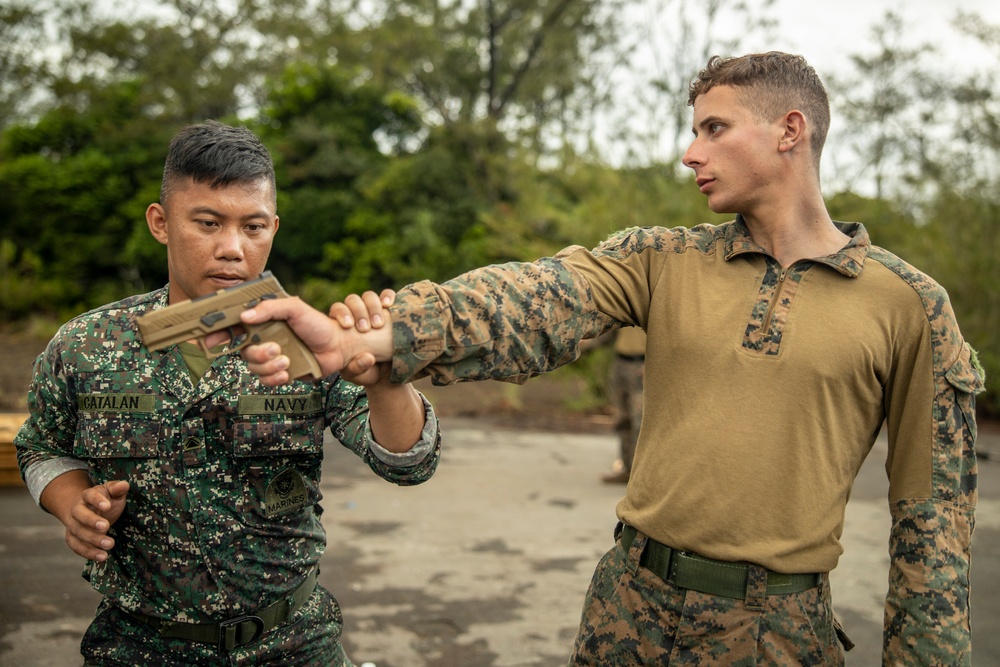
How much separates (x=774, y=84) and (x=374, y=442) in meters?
1.29

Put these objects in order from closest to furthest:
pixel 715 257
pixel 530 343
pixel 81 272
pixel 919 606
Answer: pixel 530 343
pixel 919 606
pixel 715 257
pixel 81 272

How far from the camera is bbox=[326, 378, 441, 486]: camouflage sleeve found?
206 cm

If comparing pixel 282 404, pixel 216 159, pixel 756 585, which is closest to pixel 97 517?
pixel 282 404

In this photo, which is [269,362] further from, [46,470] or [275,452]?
[46,470]

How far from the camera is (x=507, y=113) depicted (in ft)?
65.6

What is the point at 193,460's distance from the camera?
7.52 feet

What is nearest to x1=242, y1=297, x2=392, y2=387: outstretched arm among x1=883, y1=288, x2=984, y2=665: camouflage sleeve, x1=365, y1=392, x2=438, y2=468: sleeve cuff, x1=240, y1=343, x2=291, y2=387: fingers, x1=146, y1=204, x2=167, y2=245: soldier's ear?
x1=240, y1=343, x2=291, y2=387: fingers

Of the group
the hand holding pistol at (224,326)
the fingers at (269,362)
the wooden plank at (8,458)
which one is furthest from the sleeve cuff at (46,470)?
the wooden plank at (8,458)

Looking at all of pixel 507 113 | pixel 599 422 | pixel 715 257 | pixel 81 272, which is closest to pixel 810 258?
pixel 715 257

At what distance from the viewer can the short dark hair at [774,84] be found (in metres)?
2.19

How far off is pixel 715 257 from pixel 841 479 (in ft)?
2.05

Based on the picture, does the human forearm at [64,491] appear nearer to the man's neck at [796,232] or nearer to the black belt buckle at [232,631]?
the black belt buckle at [232,631]

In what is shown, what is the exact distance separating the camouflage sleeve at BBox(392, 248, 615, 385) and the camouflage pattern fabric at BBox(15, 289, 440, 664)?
1.82ft

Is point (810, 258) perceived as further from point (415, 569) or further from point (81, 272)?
point (81, 272)
